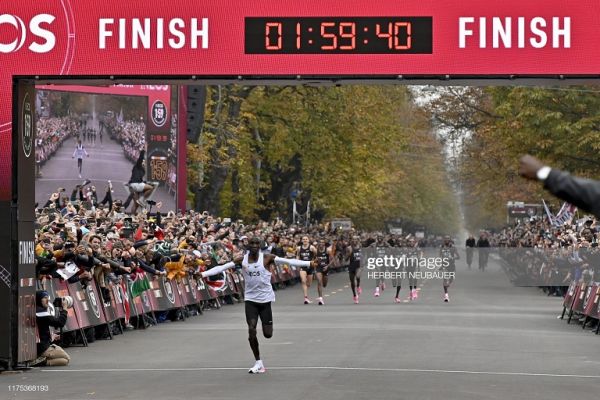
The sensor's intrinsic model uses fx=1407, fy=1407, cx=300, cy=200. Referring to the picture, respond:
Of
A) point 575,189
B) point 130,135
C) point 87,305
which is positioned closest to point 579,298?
point 87,305

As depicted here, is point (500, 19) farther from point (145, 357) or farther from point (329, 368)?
point (145, 357)

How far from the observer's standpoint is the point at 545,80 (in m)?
17.2

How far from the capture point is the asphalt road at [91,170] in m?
40.0

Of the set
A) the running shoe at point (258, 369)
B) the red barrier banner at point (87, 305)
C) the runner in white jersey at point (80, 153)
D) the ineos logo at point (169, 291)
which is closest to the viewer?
the running shoe at point (258, 369)

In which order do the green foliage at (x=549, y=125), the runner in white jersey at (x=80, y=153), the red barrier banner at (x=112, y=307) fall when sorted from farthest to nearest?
1. the green foliage at (x=549, y=125)
2. the runner in white jersey at (x=80, y=153)
3. the red barrier banner at (x=112, y=307)

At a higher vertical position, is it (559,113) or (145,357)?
(559,113)

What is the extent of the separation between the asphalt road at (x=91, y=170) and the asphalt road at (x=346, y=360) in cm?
974

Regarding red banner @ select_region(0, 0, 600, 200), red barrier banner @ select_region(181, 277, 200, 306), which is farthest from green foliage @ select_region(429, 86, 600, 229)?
red banner @ select_region(0, 0, 600, 200)

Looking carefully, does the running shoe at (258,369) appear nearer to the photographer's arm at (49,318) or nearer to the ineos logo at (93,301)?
the photographer's arm at (49,318)

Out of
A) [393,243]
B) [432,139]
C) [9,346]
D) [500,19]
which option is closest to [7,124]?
[9,346]

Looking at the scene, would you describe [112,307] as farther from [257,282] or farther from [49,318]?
[257,282]

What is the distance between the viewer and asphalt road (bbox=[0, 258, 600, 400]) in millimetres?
15227

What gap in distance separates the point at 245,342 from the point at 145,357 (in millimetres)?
3220

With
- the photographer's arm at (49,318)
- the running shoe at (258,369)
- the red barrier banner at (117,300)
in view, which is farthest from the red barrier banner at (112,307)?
the running shoe at (258,369)
